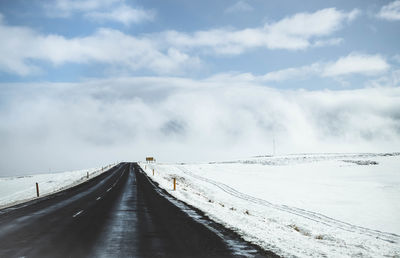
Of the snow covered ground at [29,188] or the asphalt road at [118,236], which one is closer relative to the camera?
the asphalt road at [118,236]

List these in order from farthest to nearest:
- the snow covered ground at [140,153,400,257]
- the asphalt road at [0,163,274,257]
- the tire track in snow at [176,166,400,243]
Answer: the tire track in snow at [176,166,400,243], the snow covered ground at [140,153,400,257], the asphalt road at [0,163,274,257]

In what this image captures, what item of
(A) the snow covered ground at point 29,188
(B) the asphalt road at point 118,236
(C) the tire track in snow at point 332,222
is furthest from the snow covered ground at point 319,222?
(A) the snow covered ground at point 29,188

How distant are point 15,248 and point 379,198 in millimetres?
23587

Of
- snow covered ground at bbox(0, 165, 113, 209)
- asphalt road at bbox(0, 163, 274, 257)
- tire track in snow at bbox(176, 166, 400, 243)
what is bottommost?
tire track in snow at bbox(176, 166, 400, 243)

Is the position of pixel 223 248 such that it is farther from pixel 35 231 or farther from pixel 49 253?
pixel 35 231

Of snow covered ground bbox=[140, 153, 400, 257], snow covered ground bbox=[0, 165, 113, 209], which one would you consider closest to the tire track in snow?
snow covered ground bbox=[140, 153, 400, 257]

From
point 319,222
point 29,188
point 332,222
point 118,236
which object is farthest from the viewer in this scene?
point 29,188

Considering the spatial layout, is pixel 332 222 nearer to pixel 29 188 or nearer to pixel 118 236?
pixel 118 236

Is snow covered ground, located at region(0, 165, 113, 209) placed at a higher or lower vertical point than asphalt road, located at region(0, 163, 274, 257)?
lower

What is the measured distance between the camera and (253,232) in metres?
9.88

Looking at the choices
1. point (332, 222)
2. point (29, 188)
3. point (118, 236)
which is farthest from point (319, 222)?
point (29, 188)

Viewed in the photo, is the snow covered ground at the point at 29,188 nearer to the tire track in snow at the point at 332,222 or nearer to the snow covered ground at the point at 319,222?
the snow covered ground at the point at 319,222

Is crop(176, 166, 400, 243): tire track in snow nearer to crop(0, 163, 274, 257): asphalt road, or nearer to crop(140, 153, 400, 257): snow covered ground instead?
crop(140, 153, 400, 257): snow covered ground

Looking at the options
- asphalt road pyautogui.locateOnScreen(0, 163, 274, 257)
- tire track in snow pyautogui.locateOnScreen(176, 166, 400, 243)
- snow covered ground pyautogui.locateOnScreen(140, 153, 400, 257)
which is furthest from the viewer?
tire track in snow pyautogui.locateOnScreen(176, 166, 400, 243)
